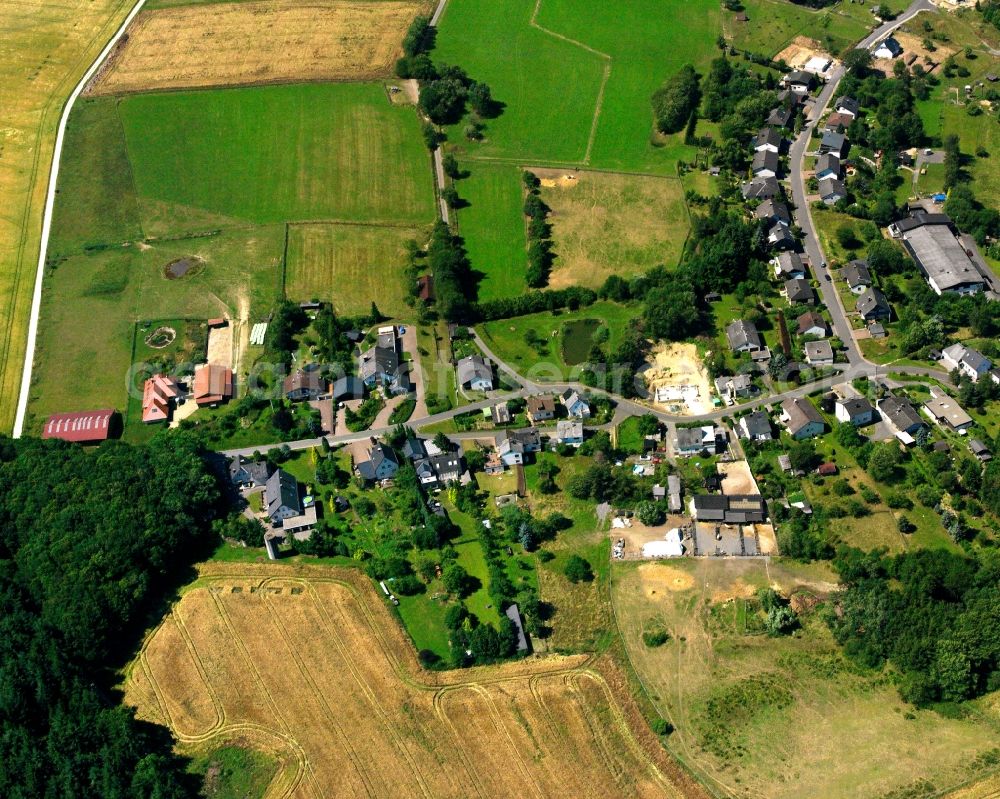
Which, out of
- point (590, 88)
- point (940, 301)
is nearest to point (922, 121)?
point (940, 301)

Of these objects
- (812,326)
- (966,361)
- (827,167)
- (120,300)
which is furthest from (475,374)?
(827,167)

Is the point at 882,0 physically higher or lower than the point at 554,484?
higher

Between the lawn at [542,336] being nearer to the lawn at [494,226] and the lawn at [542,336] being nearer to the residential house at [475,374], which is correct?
the residential house at [475,374]

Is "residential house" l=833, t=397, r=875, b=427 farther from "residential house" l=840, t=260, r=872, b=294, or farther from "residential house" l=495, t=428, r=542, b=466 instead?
"residential house" l=495, t=428, r=542, b=466

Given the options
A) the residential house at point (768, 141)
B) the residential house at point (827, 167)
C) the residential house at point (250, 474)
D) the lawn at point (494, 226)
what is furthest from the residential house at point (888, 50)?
the residential house at point (250, 474)

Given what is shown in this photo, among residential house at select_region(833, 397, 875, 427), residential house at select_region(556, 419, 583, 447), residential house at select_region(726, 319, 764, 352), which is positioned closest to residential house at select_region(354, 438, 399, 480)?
residential house at select_region(556, 419, 583, 447)

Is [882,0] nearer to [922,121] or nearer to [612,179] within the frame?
[922,121]
